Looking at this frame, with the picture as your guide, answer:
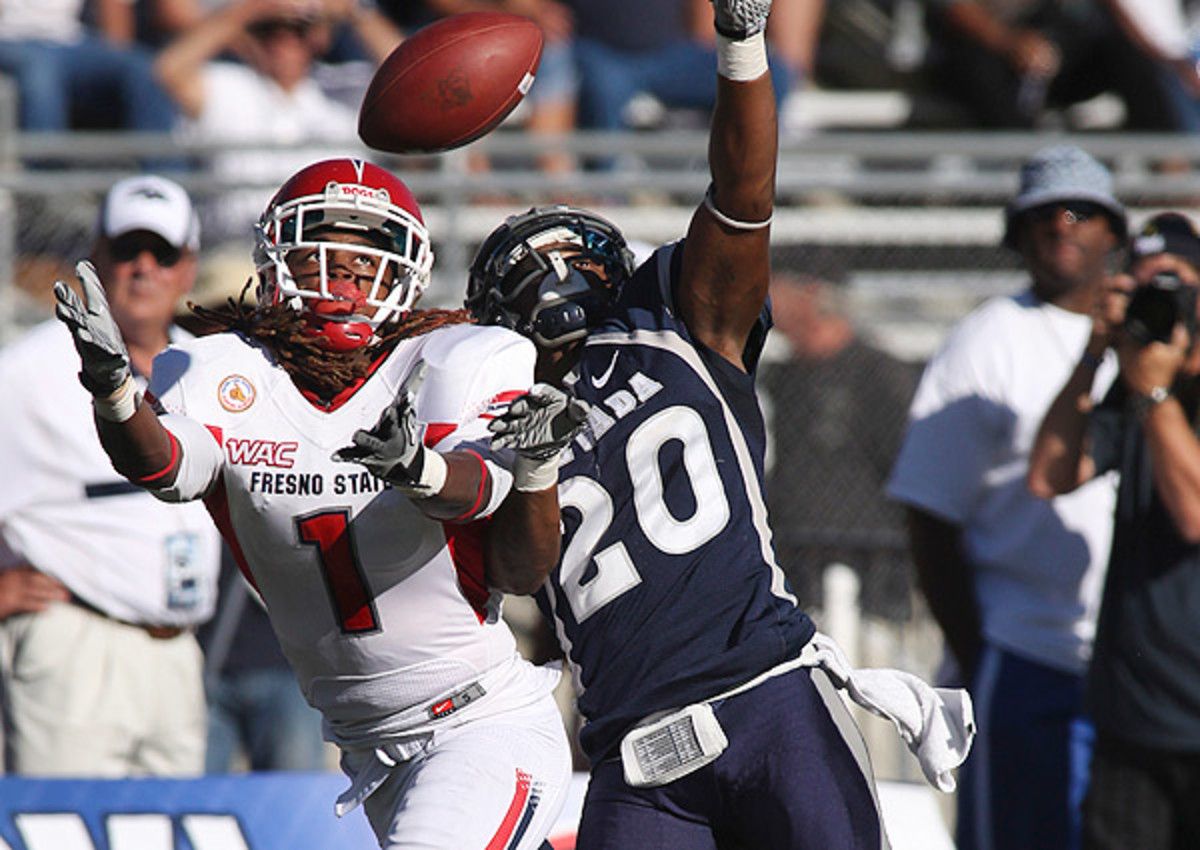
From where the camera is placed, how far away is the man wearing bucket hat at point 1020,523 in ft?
15.6

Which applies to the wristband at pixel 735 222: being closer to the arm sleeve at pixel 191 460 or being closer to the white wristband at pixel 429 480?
the white wristband at pixel 429 480

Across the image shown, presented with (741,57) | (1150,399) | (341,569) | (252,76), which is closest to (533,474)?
(341,569)

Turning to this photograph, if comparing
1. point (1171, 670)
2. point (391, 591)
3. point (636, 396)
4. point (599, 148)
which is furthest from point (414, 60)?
point (599, 148)

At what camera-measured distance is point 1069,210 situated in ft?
16.4

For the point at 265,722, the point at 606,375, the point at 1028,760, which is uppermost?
the point at 606,375

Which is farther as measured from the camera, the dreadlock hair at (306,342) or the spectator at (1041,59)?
the spectator at (1041,59)

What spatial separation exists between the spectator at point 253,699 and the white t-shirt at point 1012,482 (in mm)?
1773

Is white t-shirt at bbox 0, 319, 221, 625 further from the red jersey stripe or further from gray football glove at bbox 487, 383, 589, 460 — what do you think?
gray football glove at bbox 487, 383, 589, 460

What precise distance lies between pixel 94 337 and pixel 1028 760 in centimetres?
292

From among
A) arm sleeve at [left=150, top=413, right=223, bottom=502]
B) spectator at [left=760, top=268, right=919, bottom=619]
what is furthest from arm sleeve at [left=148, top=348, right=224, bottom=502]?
spectator at [left=760, top=268, right=919, bottom=619]

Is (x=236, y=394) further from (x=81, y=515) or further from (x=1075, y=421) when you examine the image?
(x=1075, y=421)

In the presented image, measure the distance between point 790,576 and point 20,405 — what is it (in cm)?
248

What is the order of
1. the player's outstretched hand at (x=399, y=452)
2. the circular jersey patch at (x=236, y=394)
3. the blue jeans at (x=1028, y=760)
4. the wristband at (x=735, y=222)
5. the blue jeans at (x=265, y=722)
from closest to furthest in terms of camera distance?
the player's outstretched hand at (x=399, y=452) → the circular jersey patch at (x=236, y=394) → the wristband at (x=735, y=222) → the blue jeans at (x=1028, y=760) → the blue jeans at (x=265, y=722)

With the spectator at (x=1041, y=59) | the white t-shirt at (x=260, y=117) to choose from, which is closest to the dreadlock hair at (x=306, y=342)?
the white t-shirt at (x=260, y=117)
